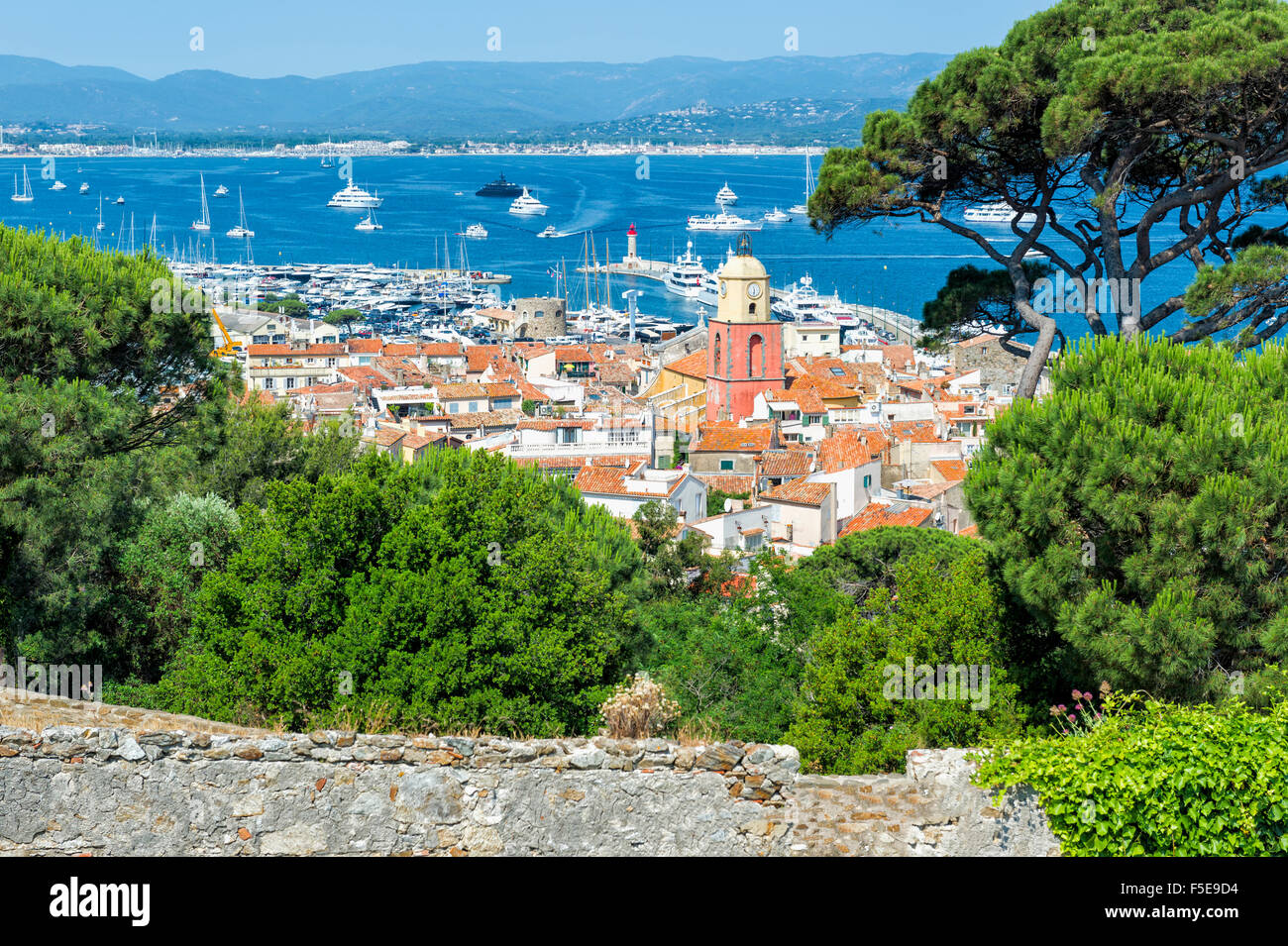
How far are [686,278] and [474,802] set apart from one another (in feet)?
388

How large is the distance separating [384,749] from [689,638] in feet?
26.5

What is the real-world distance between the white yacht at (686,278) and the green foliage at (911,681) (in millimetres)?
108949

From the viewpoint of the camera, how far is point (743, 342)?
2142 inches

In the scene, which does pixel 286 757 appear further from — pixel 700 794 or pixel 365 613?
pixel 365 613

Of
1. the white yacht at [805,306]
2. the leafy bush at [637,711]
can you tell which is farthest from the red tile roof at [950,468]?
the white yacht at [805,306]

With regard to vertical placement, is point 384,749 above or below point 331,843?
above

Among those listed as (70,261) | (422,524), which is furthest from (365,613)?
(70,261)

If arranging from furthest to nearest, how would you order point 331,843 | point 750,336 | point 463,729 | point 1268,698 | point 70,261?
point 750,336
point 70,261
point 463,729
point 1268,698
point 331,843

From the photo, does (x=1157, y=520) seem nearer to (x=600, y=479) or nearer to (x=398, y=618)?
(x=398, y=618)

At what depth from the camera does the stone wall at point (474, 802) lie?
705 cm

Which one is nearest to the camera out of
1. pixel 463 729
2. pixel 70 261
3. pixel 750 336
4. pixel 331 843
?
pixel 331 843

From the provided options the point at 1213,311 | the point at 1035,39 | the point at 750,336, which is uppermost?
the point at 1035,39

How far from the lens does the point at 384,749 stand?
714cm

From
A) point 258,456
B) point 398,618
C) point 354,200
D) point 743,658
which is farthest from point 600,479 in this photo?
point 354,200
